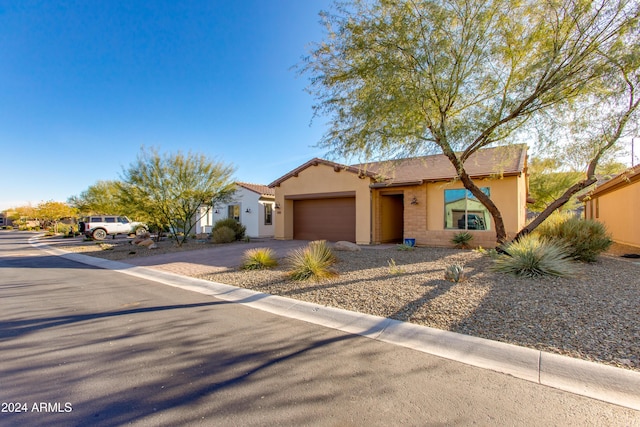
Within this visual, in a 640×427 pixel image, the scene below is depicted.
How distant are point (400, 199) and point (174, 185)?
12.7 m

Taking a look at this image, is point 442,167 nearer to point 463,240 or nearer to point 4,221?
point 463,240

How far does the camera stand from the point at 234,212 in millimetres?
23938

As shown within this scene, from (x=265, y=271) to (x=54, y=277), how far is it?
659cm

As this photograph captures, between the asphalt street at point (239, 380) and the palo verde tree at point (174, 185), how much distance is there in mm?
11040

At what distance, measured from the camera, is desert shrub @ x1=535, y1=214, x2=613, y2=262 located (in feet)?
30.7

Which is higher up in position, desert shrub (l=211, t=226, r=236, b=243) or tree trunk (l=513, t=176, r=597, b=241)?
tree trunk (l=513, t=176, r=597, b=241)

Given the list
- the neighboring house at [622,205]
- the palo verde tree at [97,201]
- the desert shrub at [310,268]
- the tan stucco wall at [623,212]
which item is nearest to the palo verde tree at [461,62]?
the desert shrub at [310,268]

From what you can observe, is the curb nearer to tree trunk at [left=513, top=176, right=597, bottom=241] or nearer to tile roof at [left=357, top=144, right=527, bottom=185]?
tile roof at [left=357, top=144, right=527, bottom=185]

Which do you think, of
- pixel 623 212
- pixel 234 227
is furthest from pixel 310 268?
pixel 623 212

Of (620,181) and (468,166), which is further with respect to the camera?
(468,166)

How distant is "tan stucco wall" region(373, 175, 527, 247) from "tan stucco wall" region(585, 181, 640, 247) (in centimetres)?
475

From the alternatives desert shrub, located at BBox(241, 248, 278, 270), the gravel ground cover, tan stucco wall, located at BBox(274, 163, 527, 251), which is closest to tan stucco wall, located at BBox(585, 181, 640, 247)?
tan stucco wall, located at BBox(274, 163, 527, 251)

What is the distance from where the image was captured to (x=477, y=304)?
17.9 ft

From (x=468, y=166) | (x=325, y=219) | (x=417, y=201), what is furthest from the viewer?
(x=325, y=219)
